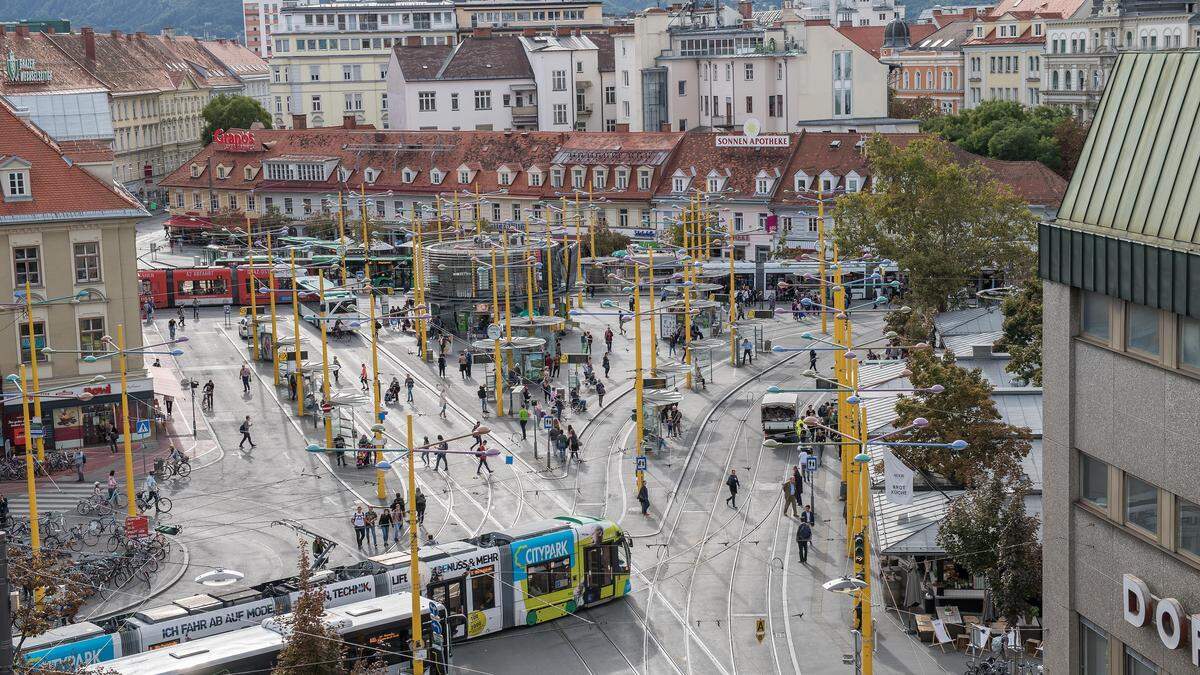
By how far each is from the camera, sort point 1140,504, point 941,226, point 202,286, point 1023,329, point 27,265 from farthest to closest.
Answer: point 202,286 < point 941,226 < point 27,265 < point 1023,329 < point 1140,504

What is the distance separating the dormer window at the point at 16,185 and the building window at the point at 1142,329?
55158 millimetres

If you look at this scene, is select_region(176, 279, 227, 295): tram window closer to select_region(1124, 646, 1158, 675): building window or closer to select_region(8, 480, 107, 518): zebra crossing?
select_region(8, 480, 107, 518): zebra crossing

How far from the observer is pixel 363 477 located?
6512 centimetres

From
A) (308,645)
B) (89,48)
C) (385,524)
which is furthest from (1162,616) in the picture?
(89,48)

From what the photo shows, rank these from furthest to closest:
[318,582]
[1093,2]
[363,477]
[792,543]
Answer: [1093,2], [363,477], [792,543], [318,582]

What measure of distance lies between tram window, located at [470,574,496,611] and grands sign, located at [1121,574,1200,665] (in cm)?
2135

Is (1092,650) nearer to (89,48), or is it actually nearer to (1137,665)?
(1137,665)

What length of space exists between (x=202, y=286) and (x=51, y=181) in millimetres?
37532

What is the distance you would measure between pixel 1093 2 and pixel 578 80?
159ft

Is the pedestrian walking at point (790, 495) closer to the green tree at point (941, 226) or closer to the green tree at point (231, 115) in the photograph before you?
the green tree at point (941, 226)

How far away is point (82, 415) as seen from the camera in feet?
236

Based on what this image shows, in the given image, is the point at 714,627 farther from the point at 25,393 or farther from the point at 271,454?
the point at 271,454

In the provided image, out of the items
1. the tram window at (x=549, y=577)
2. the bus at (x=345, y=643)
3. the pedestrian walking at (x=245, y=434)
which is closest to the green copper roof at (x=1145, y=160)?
the bus at (x=345, y=643)

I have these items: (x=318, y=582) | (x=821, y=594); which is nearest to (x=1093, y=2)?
(x=821, y=594)
